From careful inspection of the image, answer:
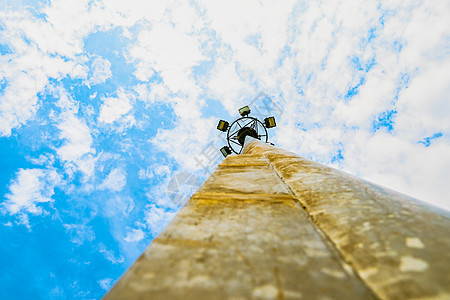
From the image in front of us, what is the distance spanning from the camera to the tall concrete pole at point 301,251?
663mm

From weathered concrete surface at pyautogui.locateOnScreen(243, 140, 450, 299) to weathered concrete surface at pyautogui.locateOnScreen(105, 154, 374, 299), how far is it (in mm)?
59

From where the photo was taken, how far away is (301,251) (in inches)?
33.9

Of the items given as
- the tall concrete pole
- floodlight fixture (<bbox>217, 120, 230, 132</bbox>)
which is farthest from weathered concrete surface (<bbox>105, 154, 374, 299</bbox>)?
floodlight fixture (<bbox>217, 120, 230, 132</bbox>)

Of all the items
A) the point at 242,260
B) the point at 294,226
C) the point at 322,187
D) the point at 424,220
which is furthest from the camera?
the point at 322,187

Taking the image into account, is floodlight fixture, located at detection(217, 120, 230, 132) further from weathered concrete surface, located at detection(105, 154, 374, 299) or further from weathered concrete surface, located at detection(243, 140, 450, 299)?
weathered concrete surface, located at detection(105, 154, 374, 299)

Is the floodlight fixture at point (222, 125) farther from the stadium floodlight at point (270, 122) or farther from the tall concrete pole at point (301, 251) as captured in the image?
the tall concrete pole at point (301, 251)

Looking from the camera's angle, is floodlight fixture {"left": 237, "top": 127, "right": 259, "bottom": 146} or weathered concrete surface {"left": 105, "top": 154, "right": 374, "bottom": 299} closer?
weathered concrete surface {"left": 105, "top": 154, "right": 374, "bottom": 299}

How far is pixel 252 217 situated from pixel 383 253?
58cm

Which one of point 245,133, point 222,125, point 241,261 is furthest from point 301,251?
point 245,133

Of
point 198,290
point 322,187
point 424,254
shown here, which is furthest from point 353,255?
point 322,187

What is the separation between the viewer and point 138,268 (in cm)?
78

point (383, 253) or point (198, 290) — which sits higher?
point (198, 290)

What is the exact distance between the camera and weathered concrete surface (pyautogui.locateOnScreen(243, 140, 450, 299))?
64 centimetres

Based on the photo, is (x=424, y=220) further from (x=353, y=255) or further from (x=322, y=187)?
(x=322, y=187)
